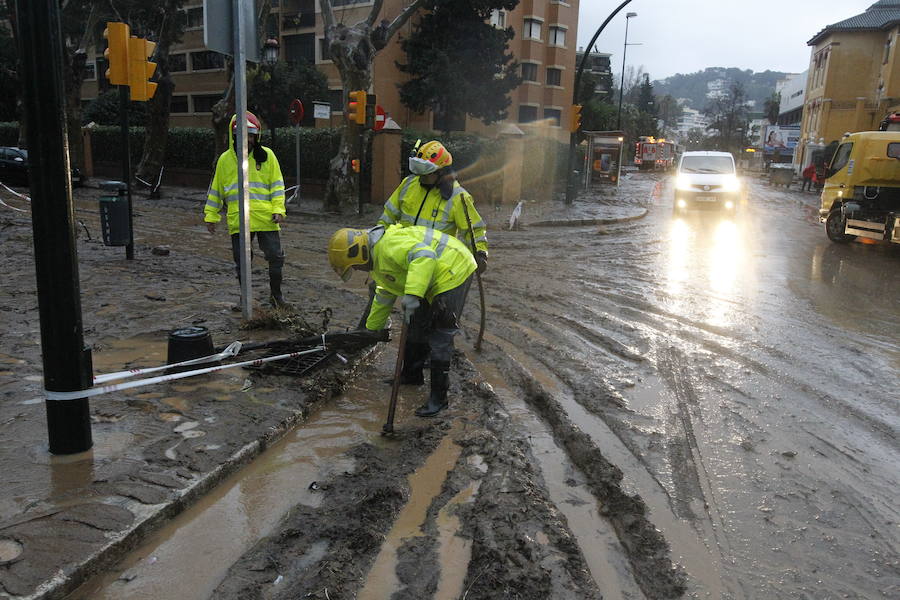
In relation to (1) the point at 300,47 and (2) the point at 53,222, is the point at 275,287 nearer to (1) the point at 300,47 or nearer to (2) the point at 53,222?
(2) the point at 53,222

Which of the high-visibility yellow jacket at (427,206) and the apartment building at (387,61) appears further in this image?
the apartment building at (387,61)

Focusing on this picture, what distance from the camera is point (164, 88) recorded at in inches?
861

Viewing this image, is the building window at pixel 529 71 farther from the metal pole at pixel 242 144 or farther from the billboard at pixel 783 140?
the metal pole at pixel 242 144

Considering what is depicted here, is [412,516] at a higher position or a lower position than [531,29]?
lower

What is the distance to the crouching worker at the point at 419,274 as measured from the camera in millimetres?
4309

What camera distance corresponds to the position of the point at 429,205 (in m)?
5.79

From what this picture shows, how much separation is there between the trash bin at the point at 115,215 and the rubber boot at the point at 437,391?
259 inches

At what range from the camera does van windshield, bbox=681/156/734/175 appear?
2027 cm

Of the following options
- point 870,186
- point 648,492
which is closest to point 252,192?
point 648,492

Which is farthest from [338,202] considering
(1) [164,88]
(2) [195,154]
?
(2) [195,154]

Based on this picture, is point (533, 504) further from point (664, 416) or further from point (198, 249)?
point (198, 249)

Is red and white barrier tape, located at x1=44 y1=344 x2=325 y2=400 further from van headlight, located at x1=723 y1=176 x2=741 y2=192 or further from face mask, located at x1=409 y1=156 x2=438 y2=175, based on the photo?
van headlight, located at x1=723 y1=176 x2=741 y2=192

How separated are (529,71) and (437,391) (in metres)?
42.6

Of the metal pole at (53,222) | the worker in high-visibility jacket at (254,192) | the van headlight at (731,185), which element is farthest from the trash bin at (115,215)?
the van headlight at (731,185)
